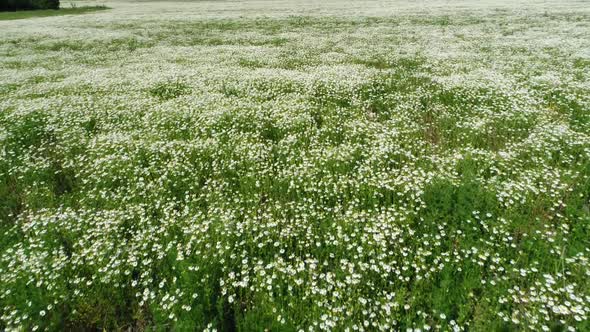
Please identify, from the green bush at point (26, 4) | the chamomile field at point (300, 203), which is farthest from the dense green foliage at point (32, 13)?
the chamomile field at point (300, 203)

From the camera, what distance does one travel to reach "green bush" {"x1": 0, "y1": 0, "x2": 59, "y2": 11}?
62.5 m

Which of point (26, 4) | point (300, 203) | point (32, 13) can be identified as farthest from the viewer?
point (26, 4)

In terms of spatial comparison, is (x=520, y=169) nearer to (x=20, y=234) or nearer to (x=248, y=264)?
(x=248, y=264)

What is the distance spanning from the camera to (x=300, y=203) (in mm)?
5723

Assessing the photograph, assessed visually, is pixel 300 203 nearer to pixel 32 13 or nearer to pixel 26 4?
pixel 32 13

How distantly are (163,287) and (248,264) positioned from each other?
Answer: 1.23m

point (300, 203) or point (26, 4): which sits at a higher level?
point (26, 4)

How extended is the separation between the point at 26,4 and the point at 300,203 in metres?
90.9

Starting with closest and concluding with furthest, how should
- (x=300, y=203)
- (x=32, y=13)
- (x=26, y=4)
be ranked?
1. (x=300, y=203)
2. (x=32, y=13)
3. (x=26, y=4)

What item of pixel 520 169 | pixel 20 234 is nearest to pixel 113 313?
pixel 20 234

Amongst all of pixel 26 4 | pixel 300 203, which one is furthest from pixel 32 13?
pixel 300 203

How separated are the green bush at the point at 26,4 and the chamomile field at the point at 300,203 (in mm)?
74995

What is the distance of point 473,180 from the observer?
19.6ft

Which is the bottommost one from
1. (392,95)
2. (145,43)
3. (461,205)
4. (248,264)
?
(248,264)
